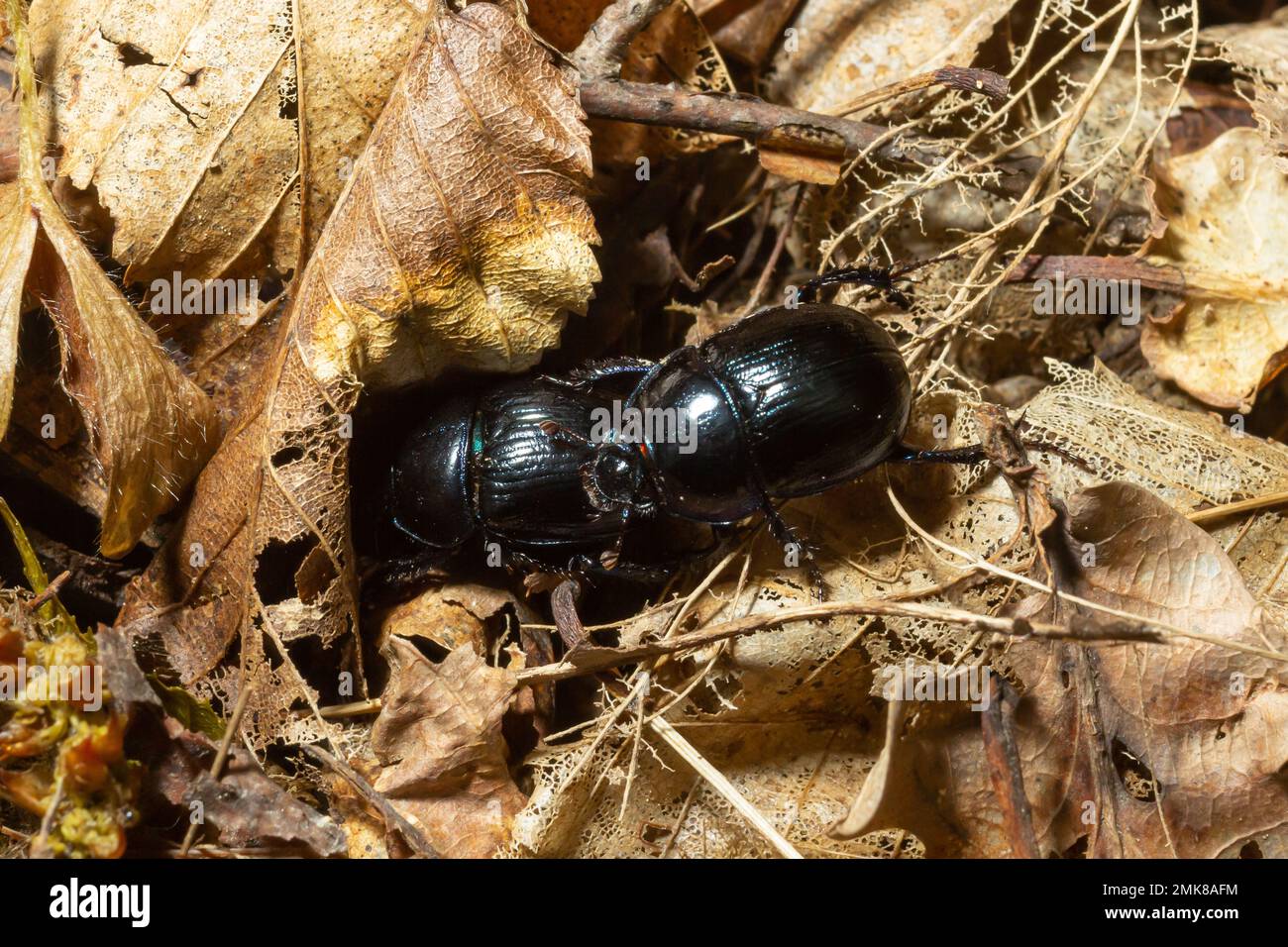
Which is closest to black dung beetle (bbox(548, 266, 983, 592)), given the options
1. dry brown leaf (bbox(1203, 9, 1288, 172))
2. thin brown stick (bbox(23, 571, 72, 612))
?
dry brown leaf (bbox(1203, 9, 1288, 172))

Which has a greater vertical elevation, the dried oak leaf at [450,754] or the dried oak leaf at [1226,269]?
the dried oak leaf at [1226,269]

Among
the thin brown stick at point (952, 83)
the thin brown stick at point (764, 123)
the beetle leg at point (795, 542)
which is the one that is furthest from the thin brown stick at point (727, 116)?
the beetle leg at point (795, 542)

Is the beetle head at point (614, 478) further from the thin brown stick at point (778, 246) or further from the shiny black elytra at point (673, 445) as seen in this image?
the thin brown stick at point (778, 246)

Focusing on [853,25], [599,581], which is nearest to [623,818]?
[599,581]

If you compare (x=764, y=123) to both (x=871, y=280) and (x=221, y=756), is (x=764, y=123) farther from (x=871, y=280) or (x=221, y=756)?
(x=221, y=756)

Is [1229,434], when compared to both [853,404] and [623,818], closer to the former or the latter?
[853,404]

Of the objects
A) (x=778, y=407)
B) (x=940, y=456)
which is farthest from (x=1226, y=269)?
(x=778, y=407)

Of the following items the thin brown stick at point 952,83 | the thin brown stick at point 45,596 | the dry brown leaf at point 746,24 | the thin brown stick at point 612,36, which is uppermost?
the dry brown leaf at point 746,24
